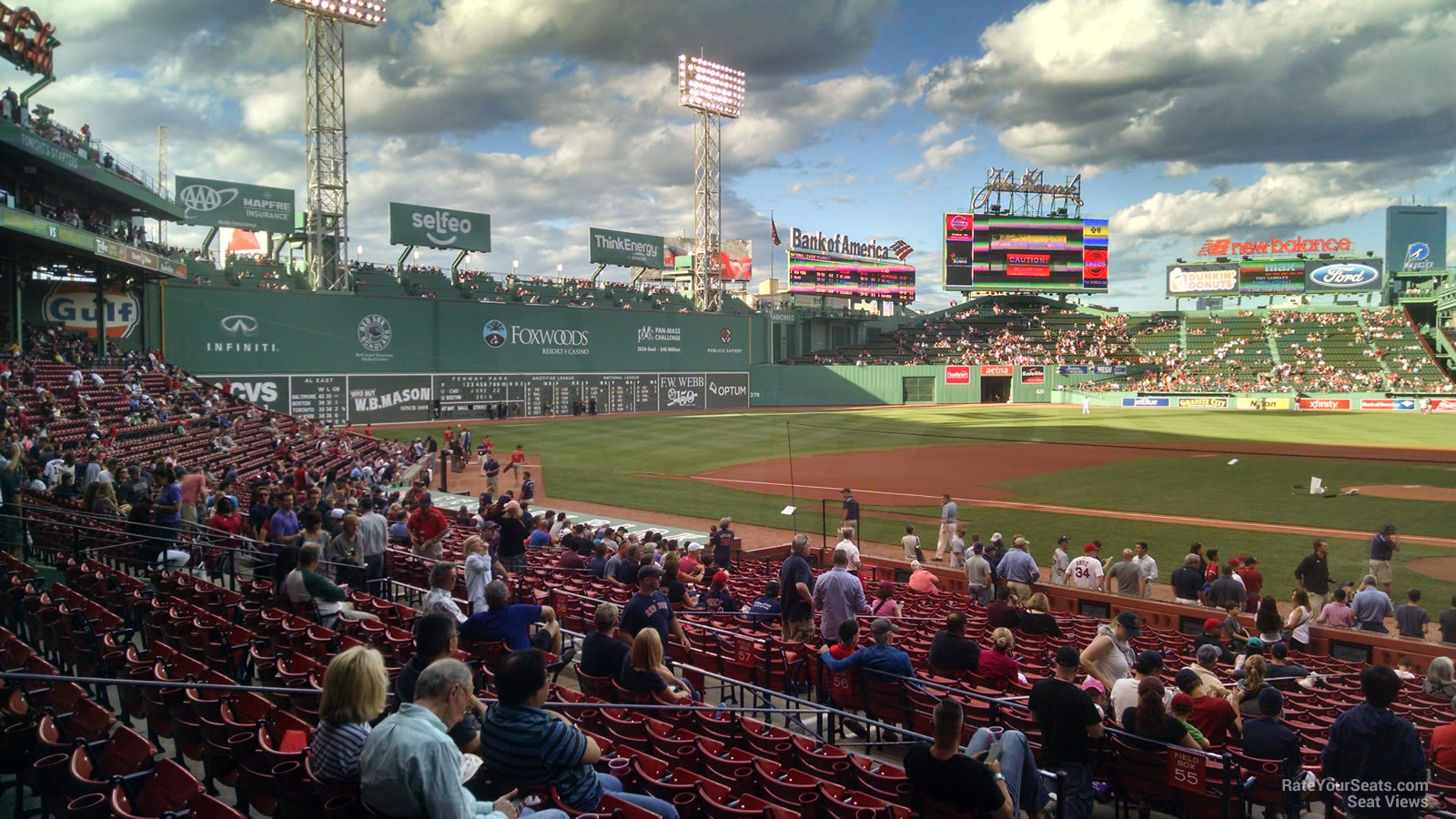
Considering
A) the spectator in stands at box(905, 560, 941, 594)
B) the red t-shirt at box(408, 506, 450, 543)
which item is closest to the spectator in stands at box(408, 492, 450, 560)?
the red t-shirt at box(408, 506, 450, 543)

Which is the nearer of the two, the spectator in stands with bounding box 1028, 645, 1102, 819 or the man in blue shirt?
the spectator in stands with bounding box 1028, 645, 1102, 819

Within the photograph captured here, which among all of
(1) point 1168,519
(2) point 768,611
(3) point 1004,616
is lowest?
(1) point 1168,519

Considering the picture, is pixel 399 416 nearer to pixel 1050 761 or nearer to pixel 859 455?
pixel 859 455

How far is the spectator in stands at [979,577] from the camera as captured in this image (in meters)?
13.5

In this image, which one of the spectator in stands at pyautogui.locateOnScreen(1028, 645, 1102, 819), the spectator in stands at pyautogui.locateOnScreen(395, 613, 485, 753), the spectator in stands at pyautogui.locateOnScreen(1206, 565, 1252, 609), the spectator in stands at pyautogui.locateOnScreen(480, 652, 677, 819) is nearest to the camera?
the spectator in stands at pyautogui.locateOnScreen(480, 652, 677, 819)

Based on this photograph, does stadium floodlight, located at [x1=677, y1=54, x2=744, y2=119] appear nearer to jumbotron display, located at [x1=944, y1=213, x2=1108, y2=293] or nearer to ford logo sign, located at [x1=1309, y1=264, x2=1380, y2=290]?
jumbotron display, located at [x1=944, y1=213, x2=1108, y2=293]

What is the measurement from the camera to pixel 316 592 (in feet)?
24.2

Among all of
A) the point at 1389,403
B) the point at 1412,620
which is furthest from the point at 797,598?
the point at 1389,403

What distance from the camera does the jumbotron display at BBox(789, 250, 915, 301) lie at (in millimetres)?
79438

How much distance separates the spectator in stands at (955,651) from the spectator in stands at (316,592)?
4.86 metres

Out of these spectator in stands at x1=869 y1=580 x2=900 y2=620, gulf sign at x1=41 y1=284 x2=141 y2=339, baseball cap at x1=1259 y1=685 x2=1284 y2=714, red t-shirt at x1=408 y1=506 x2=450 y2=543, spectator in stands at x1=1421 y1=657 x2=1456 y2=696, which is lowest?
spectator in stands at x1=1421 y1=657 x2=1456 y2=696

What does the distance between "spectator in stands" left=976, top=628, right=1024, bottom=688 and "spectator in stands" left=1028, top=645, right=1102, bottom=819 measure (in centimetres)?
184

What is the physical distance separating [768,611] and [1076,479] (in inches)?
904

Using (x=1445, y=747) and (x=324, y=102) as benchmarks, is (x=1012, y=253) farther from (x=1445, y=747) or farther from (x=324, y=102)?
(x=1445, y=747)
